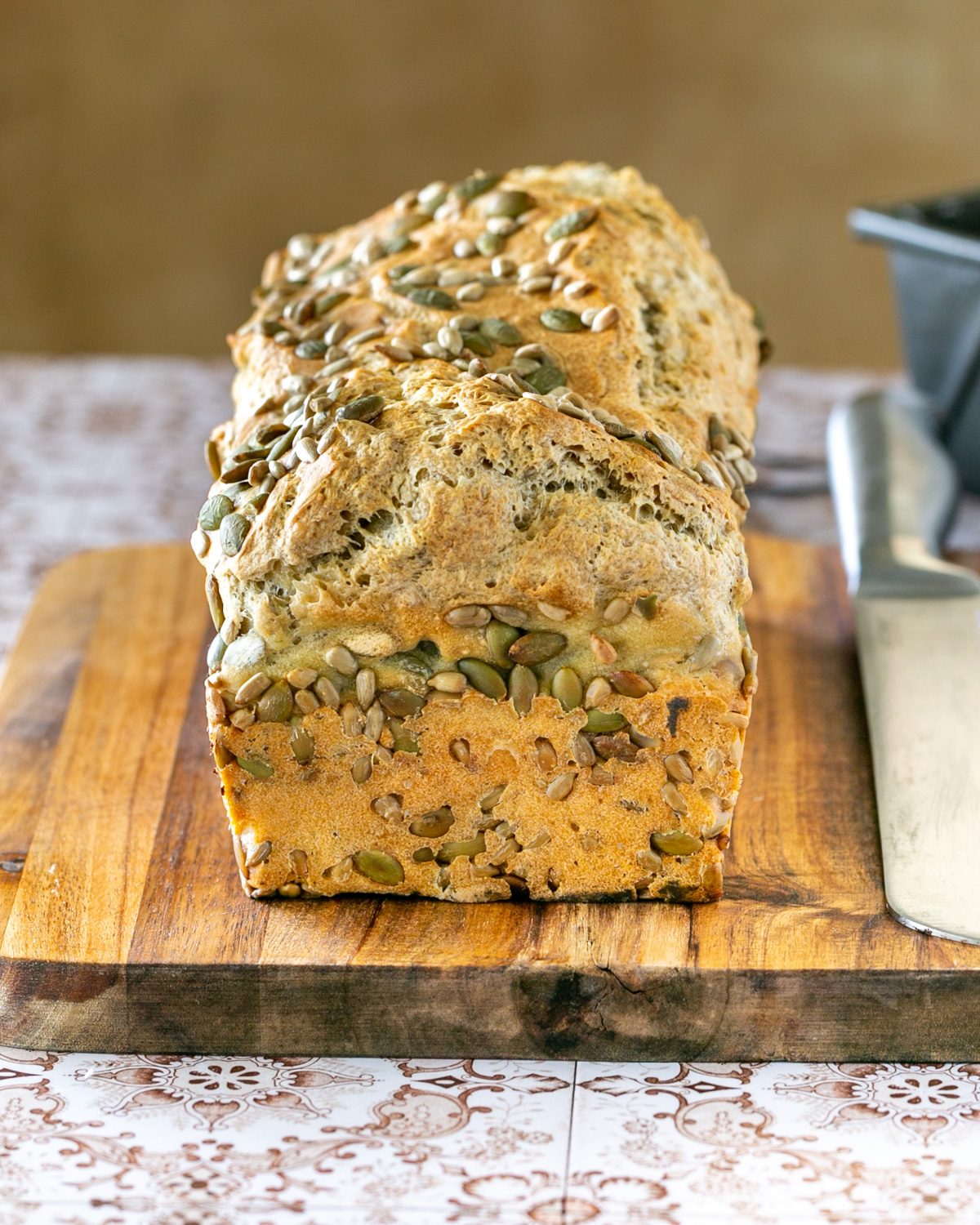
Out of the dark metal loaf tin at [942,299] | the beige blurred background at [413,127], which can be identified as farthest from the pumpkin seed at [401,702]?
the beige blurred background at [413,127]

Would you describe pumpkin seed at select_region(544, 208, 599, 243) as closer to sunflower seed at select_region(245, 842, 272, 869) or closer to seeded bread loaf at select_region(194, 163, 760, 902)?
seeded bread loaf at select_region(194, 163, 760, 902)

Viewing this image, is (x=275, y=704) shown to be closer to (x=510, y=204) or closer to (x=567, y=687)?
(x=567, y=687)

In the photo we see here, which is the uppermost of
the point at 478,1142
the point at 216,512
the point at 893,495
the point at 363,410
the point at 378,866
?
the point at 363,410

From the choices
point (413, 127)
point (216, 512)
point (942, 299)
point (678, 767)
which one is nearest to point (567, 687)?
point (678, 767)

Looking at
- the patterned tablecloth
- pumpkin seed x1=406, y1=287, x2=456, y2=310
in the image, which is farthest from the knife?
pumpkin seed x1=406, y1=287, x2=456, y2=310

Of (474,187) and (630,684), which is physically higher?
(474,187)

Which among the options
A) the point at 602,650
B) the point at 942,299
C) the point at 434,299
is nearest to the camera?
the point at 602,650
